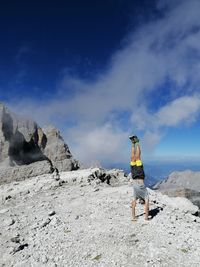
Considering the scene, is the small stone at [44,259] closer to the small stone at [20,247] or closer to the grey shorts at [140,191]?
the small stone at [20,247]

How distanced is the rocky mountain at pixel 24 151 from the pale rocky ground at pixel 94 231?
17.0ft

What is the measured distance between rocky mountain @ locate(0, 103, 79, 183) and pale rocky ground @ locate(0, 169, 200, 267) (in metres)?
5.19

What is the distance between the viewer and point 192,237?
14766 mm

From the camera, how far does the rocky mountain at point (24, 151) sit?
2802 centimetres

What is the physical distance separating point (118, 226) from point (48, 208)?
5.19m

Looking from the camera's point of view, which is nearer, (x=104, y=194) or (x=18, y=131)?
(x=104, y=194)

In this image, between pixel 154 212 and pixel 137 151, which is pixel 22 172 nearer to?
pixel 154 212

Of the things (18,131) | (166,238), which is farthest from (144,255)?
(18,131)

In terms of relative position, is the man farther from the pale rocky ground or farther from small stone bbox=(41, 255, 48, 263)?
small stone bbox=(41, 255, 48, 263)

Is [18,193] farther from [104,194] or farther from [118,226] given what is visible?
[118,226]

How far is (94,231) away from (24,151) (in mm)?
21151

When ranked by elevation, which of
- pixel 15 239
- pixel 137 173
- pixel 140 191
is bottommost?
pixel 15 239

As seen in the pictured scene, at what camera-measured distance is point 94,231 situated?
15.2 m

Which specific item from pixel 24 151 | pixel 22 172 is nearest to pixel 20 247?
pixel 22 172
